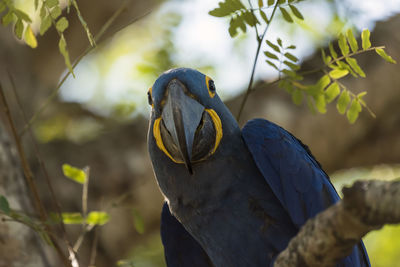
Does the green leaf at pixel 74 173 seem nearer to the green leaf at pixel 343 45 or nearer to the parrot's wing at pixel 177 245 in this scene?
the parrot's wing at pixel 177 245

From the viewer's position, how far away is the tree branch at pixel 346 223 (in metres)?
1.49

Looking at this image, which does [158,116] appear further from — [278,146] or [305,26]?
[305,26]

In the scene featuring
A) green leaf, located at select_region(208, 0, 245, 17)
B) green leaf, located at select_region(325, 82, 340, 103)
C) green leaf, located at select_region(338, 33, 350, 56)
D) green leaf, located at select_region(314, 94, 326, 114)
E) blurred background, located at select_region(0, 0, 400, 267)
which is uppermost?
green leaf, located at select_region(208, 0, 245, 17)

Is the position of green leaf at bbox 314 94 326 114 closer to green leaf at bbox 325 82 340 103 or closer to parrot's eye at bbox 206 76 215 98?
green leaf at bbox 325 82 340 103

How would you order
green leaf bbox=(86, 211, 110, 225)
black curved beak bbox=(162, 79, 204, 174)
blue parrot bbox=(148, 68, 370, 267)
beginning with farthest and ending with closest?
1. green leaf bbox=(86, 211, 110, 225)
2. blue parrot bbox=(148, 68, 370, 267)
3. black curved beak bbox=(162, 79, 204, 174)

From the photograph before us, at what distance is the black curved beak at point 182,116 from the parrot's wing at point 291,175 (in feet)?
1.41

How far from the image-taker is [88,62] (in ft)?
27.7

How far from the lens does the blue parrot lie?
2.71 meters

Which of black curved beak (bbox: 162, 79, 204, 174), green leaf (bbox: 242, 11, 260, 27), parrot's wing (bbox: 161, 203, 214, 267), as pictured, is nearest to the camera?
black curved beak (bbox: 162, 79, 204, 174)

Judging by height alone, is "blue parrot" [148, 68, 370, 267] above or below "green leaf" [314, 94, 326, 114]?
below

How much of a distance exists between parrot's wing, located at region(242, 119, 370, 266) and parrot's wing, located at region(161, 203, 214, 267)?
776mm

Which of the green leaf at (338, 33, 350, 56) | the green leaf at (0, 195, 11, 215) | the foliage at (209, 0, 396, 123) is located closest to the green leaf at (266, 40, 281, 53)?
the foliage at (209, 0, 396, 123)

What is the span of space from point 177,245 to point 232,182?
29.7 inches

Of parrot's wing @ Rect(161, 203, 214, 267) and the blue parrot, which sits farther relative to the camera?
parrot's wing @ Rect(161, 203, 214, 267)
